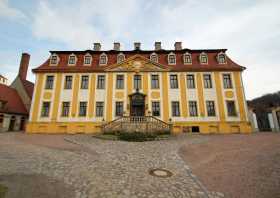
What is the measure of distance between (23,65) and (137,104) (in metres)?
23.8

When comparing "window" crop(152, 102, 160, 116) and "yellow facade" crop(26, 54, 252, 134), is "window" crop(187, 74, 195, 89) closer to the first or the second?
"yellow facade" crop(26, 54, 252, 134)

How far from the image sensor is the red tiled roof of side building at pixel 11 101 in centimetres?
2170

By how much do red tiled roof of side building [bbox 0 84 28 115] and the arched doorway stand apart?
679 inches

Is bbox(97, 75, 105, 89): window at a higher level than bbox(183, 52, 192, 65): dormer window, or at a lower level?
lower

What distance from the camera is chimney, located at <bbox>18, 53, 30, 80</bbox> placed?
28109 mm

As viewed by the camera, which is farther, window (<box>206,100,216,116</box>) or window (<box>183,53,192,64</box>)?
window (<box>183,53,192,64</box>)

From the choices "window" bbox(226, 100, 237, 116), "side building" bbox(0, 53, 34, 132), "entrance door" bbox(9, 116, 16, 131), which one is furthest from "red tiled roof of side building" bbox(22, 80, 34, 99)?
"window" bbox(226, 100, 237, 116)

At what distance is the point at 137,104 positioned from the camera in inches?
730

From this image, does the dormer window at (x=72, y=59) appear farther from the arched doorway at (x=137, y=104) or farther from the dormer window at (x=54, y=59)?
the arched doorway at (x=137, y=104)

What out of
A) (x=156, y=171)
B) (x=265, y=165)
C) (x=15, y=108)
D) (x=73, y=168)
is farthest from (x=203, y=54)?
(x=15, y=108)

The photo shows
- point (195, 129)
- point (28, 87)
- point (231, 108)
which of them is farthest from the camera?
point (28, 87)

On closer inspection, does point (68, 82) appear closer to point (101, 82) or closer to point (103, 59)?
point (101, 82)

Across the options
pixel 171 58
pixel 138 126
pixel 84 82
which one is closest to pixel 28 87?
pixel 84 82

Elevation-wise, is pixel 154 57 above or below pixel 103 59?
above
